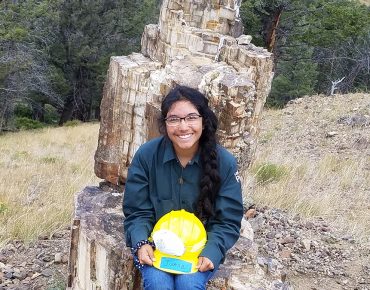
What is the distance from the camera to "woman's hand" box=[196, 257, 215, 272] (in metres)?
2.45

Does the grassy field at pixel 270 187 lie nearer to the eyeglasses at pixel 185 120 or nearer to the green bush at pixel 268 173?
the green bush at pixel 268 173

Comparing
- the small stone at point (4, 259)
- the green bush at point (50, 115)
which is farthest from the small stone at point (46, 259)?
the green bush at point (50, 115)

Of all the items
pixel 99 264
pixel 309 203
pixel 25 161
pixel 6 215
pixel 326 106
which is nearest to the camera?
pixel 99 264

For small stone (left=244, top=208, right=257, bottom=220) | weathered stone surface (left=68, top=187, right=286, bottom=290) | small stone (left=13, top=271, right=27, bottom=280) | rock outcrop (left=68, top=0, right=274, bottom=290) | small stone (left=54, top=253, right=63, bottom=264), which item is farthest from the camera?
small stone (left=244, top=208, right=257, bottom=220)

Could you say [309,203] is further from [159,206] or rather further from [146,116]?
[159,206]

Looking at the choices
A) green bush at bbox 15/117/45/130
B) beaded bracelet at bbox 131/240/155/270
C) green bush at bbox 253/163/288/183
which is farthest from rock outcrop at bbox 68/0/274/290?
green bush at bbox 15/117/45/130

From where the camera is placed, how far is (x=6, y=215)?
4.67 meters

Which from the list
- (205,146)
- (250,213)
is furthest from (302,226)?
(205,146)

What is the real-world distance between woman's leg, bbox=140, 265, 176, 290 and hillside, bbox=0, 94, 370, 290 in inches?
28.9

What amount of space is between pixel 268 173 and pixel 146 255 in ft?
13.3

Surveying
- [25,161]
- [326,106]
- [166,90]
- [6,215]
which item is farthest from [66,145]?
[166,90]

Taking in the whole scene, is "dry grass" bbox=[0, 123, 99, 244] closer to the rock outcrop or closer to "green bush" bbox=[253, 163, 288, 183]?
the rock outcrop

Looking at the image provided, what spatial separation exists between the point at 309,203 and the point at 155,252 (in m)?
3.14

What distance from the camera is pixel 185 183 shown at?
8.75 feet
